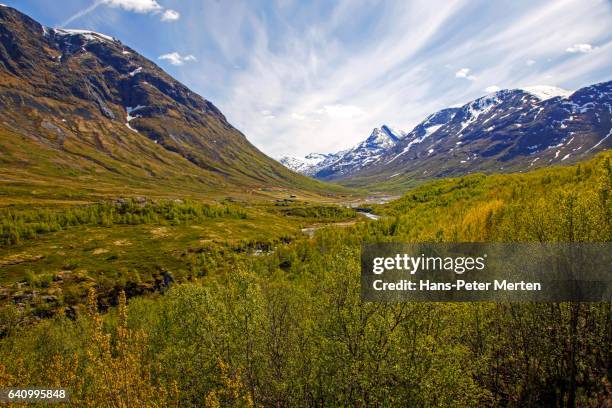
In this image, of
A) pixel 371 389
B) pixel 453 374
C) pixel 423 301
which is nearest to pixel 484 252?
pixel 423 301

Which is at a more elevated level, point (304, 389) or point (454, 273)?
point (454, 273)

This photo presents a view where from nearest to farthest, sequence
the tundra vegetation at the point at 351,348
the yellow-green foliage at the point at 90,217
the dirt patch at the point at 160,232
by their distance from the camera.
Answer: the tundra vegetation at the point at 351,348
the yellow-green foliage at the point at 90,217
the dirt patch at the point at 160,232

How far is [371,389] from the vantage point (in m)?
21.0

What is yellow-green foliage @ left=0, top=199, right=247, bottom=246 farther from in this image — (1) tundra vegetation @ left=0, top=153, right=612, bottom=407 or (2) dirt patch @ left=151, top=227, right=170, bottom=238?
(1) tundra vegetation @ left=0, top=153, right=612, bottom=407

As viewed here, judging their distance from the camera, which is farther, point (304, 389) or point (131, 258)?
point (131, 258)

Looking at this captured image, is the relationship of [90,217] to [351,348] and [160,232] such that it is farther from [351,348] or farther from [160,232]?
[351,348]

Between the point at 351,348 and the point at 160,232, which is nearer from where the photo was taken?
the point at 351,348

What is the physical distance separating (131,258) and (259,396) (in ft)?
386

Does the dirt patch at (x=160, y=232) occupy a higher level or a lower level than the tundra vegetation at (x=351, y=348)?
higher

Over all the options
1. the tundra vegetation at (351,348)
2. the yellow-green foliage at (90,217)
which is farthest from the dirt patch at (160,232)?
the tundra vegetation at (351,348)

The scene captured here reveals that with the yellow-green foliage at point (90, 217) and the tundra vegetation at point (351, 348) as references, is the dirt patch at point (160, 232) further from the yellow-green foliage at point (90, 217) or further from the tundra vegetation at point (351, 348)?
the tundra vegetation at point (351, 348)

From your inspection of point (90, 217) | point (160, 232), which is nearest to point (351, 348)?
point (160, 232)

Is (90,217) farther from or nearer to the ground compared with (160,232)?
farther from the ground

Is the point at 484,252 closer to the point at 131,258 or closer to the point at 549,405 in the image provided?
the point at 549,405
